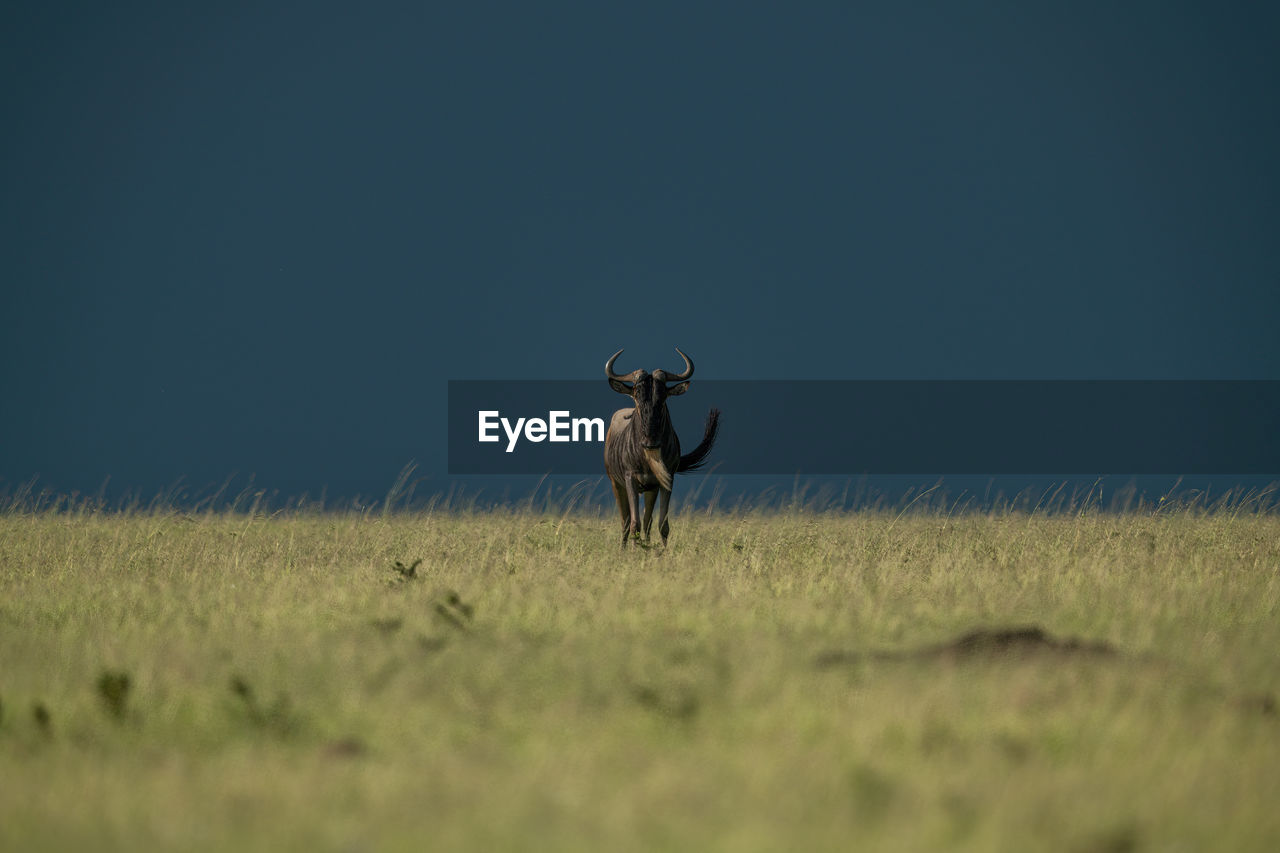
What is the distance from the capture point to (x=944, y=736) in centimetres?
534

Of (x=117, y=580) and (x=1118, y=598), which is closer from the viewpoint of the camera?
(x=1118, y=598)

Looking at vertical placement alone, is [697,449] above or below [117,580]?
above

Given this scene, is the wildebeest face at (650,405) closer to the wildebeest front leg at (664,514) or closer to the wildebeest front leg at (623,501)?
the wildebeest front leg at (664,514)

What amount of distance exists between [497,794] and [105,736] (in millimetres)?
2305

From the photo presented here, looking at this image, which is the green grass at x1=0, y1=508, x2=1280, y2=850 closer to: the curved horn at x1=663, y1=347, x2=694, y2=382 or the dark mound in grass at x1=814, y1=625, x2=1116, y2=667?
the dark mound in grass at x1=814, y1=625, x2=1116, y2=667

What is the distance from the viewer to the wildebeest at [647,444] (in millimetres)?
13578

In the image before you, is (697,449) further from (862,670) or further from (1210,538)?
(862,670)

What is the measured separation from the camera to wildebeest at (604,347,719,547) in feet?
44.5

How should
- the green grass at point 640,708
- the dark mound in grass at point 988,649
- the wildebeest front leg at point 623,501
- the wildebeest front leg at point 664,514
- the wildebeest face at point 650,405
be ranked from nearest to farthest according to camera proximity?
the green grass at point 640,708 → the dark mound in grass at point 988,649 → the wildebeest face at point 650,405 → the wildebeest front leg at point 664,514 → the wildebeest front leg at point 623,501

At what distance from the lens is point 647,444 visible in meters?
13.6

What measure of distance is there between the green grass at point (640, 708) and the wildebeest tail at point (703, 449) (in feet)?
11.9

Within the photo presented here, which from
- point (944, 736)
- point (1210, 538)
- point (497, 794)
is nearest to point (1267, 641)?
point (944, 736)

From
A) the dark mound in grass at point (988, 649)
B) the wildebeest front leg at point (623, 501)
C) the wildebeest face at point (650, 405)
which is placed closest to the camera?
the dark mound in grass at point (988, 649)

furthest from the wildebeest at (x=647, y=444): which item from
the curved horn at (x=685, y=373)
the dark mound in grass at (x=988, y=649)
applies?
the dark mound in grass at (x=988, y=649)
